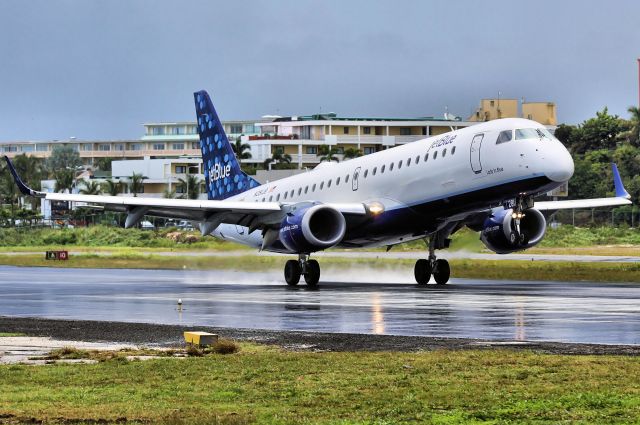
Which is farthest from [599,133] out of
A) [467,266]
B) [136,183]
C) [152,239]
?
[467,266]

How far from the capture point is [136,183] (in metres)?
187

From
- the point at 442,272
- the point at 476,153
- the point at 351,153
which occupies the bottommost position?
the point at 442,272

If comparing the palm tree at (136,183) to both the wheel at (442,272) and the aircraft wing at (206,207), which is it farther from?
the wheel at (442,272)

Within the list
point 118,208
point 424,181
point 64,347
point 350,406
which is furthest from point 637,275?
point 350,406

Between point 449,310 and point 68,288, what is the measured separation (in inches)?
711

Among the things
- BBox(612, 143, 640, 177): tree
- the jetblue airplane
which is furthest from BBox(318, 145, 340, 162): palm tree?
the jetblue airplane

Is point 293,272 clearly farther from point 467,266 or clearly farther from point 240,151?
point 240,151

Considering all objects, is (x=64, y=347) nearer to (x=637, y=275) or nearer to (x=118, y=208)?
(x=118, y=208)

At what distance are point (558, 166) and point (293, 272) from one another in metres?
10.4

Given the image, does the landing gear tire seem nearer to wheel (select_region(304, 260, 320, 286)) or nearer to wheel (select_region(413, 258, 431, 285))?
wheel (select_region(304, 260, 320, 286))

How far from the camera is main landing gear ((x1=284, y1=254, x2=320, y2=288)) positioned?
136 ft

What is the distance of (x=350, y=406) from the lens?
524 inches

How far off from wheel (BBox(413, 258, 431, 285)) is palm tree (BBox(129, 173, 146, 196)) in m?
142

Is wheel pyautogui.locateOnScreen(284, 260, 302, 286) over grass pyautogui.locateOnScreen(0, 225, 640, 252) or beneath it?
beneath
